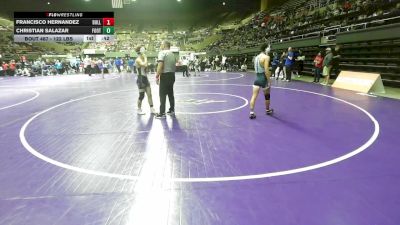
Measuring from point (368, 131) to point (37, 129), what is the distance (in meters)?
7.21

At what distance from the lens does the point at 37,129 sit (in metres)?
6.96

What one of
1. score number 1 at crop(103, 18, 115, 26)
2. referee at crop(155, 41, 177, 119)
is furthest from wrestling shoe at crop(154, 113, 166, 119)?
score number 1 at crop(103, 18, 115, 26)

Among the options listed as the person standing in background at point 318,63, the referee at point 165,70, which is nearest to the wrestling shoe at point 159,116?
the referee at point 165,70

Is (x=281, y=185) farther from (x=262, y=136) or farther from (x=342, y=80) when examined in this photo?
(x=342, y=80)

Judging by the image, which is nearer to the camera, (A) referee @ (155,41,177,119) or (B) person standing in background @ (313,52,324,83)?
(A) referee @ (155,41,177,119)

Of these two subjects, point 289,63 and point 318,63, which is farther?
point 289,63

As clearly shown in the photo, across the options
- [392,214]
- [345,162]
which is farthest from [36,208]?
[345,162]

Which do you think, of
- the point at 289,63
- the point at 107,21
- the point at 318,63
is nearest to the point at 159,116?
the point at 318,63

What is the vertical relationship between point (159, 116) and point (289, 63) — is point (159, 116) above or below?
below
